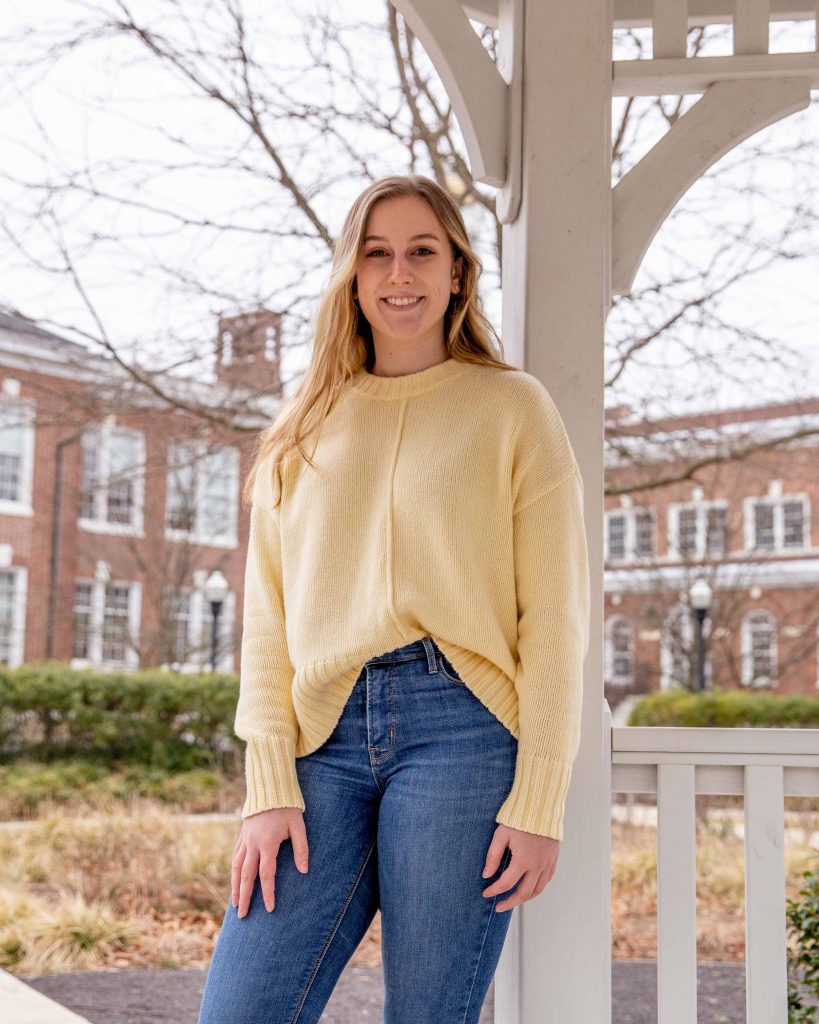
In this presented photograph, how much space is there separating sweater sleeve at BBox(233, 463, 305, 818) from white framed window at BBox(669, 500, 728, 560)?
354 inches

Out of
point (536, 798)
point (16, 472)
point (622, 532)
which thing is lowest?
point (536, 798)

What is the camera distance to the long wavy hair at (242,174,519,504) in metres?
1.69

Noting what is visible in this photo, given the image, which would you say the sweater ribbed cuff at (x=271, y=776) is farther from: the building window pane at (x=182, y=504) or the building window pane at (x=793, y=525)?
the building window pane at (x=793, y=525)

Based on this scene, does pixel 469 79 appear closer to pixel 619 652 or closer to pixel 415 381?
pixel 415 381

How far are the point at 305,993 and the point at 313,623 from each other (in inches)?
19.6

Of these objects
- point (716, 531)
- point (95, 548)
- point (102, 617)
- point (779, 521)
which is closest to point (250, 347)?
point (716, 531)

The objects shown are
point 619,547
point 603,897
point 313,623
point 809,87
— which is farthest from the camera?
point 619,547

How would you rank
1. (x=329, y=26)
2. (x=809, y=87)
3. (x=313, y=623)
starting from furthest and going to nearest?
(x=329, y=26), (x=809, y=87), (x=313, y=623)

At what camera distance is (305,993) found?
56.6 inches

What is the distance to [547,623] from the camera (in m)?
1.53

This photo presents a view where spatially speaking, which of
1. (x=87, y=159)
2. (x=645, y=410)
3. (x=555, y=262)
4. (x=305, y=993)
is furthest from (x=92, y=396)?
(x=305, y=993)

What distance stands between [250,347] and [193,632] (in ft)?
28.7

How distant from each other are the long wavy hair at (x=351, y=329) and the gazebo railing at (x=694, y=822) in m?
0.77

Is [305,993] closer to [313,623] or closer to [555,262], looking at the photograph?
[313,623]
